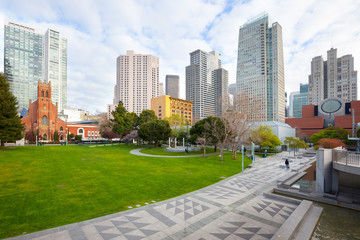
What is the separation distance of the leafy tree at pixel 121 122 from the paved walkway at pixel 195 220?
50043mm

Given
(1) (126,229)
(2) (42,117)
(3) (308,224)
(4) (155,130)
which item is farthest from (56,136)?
(3) (308,224)

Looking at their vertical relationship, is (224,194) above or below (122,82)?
below

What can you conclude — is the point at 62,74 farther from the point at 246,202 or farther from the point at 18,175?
the point at 246,202

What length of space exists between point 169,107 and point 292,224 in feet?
407

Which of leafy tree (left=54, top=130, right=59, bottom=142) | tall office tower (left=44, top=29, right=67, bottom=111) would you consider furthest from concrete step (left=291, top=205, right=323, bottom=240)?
tall office tower (left=44, top=29, right=67, bottom=111)

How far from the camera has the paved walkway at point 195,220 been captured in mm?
7863

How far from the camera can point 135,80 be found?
190500 mm

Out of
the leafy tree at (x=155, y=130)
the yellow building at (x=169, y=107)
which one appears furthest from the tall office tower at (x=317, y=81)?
the leafy tree at (x=155, y=130)

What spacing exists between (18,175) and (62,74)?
16531 cm

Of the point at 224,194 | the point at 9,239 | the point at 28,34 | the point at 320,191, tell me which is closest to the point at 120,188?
the point at 9,239

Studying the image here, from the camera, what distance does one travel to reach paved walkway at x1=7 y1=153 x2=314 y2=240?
25.8 ft

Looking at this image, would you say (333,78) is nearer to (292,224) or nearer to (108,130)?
(108,130)

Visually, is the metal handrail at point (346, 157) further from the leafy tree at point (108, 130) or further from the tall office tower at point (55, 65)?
the tall office tower at point (55, 65)

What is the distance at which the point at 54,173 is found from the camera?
18.0 m
